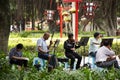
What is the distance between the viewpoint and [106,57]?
38.3 ft

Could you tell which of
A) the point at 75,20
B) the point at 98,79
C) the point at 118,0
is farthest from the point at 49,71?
the point at 118,0

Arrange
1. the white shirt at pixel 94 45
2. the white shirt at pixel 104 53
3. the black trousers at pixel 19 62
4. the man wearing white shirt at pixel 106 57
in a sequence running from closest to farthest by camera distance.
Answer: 1. the man wearing white shirt at pixel 106 57
2. the white shirt at pixel 104 53
3. the black trousers at pixel 19 62
4. the white shirt at pixel 94 45

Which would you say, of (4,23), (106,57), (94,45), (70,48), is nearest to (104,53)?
(106,57)

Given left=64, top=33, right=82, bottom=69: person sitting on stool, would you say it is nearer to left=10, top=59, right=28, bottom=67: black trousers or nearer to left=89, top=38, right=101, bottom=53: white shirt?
left=89, top=38, right=101, bottom=53: white shirt

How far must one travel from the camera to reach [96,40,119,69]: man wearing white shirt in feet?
37.8

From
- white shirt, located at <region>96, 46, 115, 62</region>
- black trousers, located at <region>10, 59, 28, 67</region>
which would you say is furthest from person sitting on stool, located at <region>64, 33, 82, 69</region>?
white shirt, located at <region>96, 46, 115, 62</region>

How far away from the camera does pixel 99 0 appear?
2633 centimetres

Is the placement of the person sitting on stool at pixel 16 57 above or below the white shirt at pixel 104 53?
below

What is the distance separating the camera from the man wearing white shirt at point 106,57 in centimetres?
1152

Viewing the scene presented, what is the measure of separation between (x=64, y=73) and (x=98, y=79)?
2.74 feet

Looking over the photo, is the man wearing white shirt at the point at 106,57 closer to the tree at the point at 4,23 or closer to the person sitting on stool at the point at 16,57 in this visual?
the person sitting on stool at the point at 16,57

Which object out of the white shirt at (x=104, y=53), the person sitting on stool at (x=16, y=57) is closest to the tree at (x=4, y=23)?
the person sitting on stool at (x=16, y=57)

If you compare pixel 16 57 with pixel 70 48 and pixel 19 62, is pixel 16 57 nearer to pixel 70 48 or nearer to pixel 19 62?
pixel 19 62

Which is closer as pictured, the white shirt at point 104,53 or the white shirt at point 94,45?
the white shirt at point 104,53
